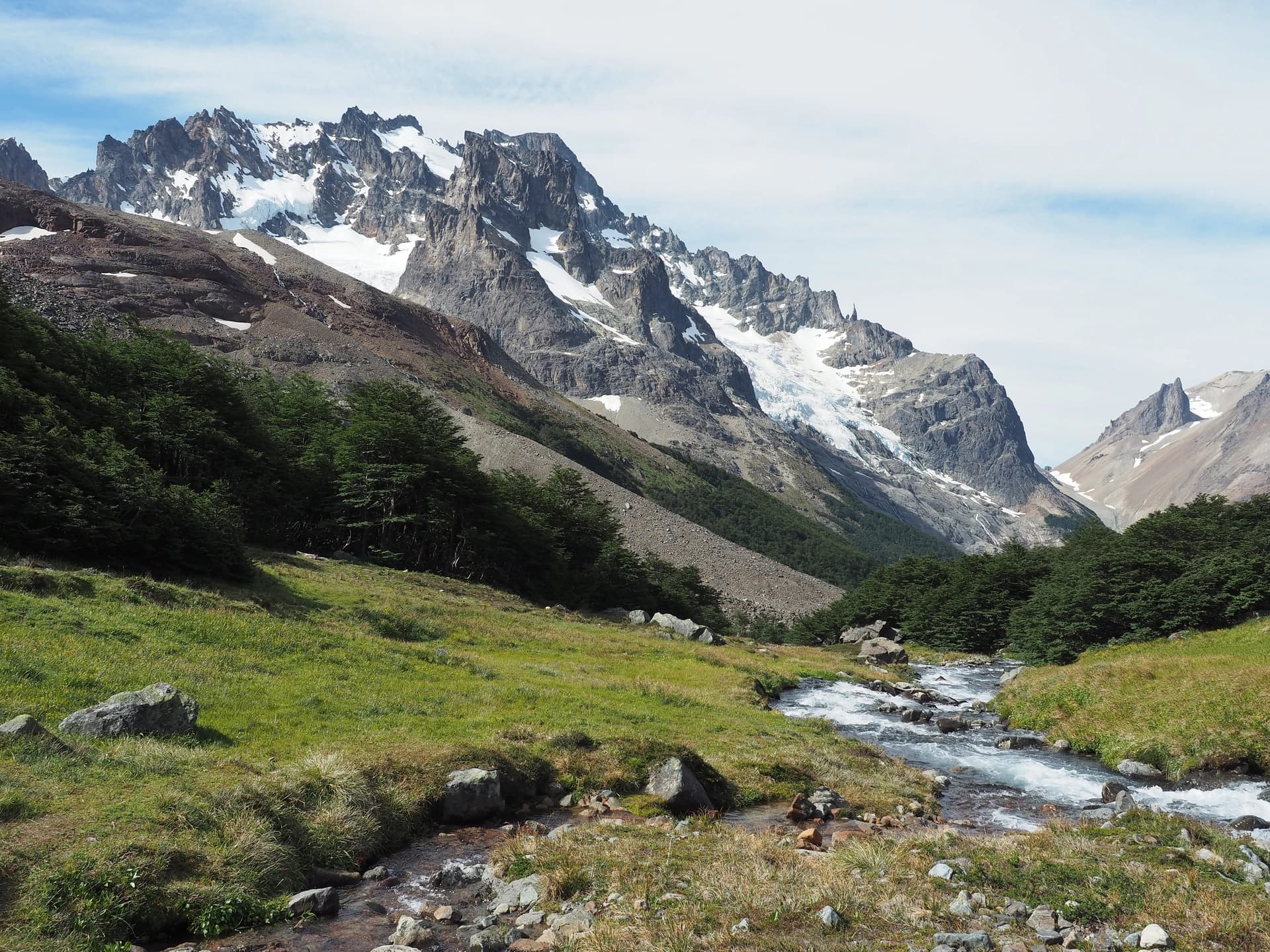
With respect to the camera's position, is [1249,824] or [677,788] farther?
[1249,824]

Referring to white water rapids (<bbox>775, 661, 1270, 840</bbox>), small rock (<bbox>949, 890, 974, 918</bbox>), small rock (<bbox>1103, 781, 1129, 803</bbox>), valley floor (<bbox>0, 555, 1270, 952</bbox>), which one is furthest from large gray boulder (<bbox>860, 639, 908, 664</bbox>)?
small rock (<bbox>949, 890, 974, 918</bbox>)

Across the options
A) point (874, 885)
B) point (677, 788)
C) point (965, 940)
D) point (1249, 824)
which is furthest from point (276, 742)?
point (1249, 824)

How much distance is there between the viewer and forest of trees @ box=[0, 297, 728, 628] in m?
35.4

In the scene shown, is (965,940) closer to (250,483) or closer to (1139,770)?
(1139,770)

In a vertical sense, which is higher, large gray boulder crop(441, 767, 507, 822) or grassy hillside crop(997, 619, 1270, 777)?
grassy hillside crop(997, 619, 1270, 777)

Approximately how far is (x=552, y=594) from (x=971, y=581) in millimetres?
50932

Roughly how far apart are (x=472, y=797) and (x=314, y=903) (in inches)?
219

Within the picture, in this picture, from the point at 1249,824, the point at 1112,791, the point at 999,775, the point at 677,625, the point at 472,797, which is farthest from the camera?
the point at 677,625

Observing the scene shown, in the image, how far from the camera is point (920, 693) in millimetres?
49000

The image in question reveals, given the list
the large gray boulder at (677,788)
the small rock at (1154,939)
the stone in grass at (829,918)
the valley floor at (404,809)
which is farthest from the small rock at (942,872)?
the large gray boulder at (677,788)

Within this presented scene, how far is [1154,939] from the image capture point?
10.5 m

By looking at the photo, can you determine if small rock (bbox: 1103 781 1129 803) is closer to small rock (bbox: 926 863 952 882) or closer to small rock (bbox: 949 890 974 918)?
small rock (bbox: 926 863 952 882)

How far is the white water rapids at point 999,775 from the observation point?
22562 mm

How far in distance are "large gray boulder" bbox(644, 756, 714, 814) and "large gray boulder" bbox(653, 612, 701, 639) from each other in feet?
161
